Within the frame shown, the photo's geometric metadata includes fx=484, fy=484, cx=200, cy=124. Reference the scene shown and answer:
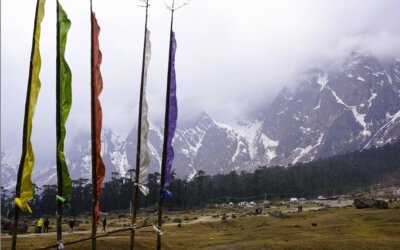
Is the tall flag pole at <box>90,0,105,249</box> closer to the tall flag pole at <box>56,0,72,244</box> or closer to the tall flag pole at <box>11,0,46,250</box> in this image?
the tall flag pole at <box>56,0,72,244</box>

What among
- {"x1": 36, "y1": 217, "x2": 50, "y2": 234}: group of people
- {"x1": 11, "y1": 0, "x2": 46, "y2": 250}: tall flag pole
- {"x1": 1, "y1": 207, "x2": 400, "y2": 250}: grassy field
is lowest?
{"x1": 1, "y1": 207, "x2": 400, "y2": 250}: grassy field

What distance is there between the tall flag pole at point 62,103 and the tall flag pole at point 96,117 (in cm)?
84

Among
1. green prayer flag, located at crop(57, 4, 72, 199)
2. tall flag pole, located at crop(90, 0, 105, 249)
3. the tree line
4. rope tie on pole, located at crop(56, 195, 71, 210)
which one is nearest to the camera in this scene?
rope tie on pole, located at crop(56, 195, 71, 210)

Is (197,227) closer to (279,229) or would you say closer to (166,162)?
(279,229)

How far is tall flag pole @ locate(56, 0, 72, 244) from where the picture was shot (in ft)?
40.9

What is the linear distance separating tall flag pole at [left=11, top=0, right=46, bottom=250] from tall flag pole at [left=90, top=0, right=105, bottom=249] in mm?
1630

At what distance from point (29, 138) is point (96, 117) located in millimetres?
1990

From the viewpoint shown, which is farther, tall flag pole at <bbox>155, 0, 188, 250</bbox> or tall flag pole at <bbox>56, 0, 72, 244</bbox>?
tall flag pole at <bbox>155, 0, 188, 250</bbox>

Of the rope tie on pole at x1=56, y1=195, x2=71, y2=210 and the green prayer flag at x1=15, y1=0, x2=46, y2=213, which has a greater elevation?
the green prayer flag at x1=15, y1=0, x2=46, y2=213

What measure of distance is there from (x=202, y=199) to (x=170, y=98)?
12765cm

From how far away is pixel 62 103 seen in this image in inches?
501

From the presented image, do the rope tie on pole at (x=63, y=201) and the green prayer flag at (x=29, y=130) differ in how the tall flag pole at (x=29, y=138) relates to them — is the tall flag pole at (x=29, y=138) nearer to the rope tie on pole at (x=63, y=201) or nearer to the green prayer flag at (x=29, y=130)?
the green prayer flag at (x=29, y=130)

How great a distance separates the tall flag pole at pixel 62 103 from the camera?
1247 cm

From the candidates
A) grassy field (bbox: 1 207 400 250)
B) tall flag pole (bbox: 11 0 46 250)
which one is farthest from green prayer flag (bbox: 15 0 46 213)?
grassy field (bbox: 1 207 400 250)
